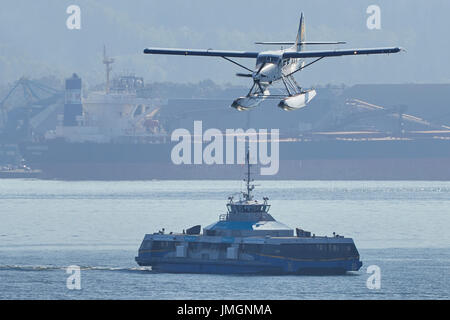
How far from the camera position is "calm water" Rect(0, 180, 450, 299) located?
77.1 meters

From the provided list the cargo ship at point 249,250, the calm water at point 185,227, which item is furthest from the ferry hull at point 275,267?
the calm water at point 185,227

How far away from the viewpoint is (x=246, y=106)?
6562 cm

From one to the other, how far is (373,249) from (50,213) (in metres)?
54.8

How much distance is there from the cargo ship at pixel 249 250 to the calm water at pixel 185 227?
3.68 feet

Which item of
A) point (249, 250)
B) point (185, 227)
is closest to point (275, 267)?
point (249, 250)

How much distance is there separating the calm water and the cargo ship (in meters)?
1.12

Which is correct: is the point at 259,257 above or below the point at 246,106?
below

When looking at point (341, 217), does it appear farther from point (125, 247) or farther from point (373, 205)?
point (125, 247)

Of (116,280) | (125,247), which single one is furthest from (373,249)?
(116,280)

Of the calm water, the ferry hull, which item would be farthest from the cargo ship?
the calm water

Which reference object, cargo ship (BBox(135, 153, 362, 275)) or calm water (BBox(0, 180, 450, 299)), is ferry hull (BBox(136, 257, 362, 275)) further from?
calm water (BBox(0, 180, 450, 299))

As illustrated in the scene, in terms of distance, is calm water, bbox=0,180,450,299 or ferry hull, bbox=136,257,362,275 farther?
ferry hull, bbox=136,257,362,275

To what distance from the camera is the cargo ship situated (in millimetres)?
81875

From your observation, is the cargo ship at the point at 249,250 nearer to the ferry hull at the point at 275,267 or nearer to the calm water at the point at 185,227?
the ferry hull at the point at 275,267
